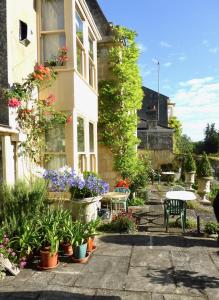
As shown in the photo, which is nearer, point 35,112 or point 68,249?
point 68,249

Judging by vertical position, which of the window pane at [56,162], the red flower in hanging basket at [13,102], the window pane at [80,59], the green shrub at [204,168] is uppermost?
the window pane at [80,59]

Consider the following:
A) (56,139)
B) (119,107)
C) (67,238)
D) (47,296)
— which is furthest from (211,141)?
(47,296)

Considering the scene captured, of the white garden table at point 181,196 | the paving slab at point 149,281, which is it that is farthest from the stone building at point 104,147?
the paving slab at point 149,281

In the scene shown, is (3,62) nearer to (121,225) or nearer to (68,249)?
(68,249)

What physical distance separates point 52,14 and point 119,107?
5149 mm

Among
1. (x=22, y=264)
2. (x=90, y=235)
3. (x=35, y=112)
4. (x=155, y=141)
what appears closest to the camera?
(x=22, y=264)

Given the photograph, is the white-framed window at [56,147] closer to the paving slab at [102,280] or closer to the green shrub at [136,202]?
the paving slab at [102,280]

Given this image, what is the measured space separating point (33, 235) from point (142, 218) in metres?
4.80

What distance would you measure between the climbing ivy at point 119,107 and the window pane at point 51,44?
14.5 feet

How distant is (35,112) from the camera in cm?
823

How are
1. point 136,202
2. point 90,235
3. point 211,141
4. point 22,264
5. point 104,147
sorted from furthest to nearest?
point 211,141, point 104,147, point 136,202, point 90,235, point 22,264

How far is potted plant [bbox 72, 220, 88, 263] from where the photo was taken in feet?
20.0

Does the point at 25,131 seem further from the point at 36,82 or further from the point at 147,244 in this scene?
the point at 147,244

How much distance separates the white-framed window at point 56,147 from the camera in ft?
28.8
